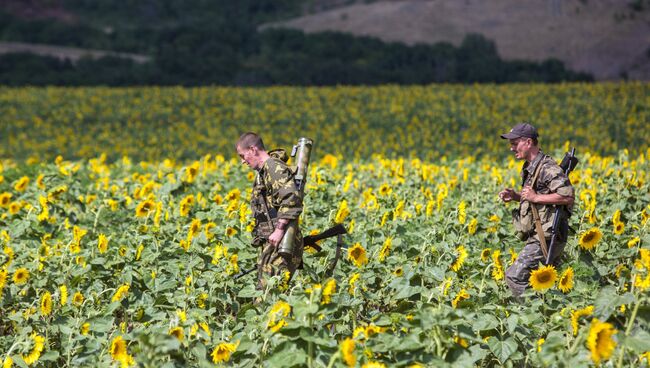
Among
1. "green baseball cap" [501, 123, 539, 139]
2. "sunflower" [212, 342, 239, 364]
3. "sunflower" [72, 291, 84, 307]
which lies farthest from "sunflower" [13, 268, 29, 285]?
"green baseball cap" [501, 123, 539, 139]

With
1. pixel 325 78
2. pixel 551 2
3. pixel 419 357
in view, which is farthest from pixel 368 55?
pixel 419 357

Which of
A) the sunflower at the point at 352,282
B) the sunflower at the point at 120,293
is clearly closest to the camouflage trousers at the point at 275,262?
the sunflower at the point at 352,282

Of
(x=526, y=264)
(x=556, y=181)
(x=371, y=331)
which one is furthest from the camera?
(x=526, y=264)

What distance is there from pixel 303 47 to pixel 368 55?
3.92 m

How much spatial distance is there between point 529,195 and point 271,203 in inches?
73.1

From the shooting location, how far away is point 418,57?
4044 centimetres

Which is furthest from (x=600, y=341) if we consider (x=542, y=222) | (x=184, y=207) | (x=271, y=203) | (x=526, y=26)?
(x=526, y=26)

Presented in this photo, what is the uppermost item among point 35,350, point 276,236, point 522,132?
point 522,132

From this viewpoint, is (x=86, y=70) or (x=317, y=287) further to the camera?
(x=86, y=70)

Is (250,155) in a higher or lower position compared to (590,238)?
higher

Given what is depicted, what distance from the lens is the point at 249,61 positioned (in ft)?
136

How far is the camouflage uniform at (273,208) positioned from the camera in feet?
17.9

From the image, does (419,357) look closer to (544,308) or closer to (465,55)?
(544,308)

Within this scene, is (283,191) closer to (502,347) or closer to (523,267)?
(502,347)
